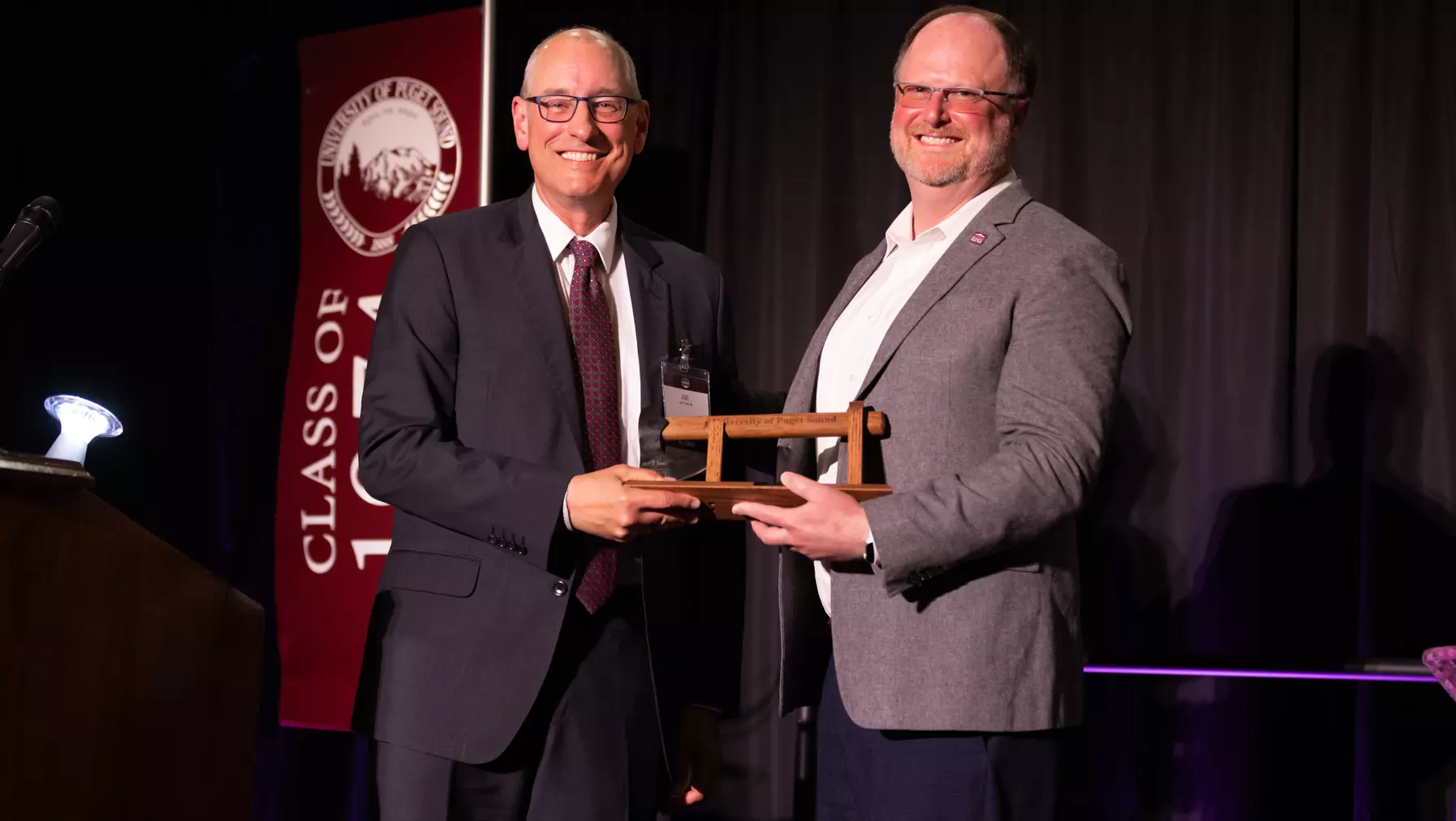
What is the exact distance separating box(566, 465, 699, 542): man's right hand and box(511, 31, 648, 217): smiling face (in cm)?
56

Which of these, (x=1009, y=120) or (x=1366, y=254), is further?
(x=1366, y=254)

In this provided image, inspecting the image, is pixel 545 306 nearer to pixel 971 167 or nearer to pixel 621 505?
pixel 621 505

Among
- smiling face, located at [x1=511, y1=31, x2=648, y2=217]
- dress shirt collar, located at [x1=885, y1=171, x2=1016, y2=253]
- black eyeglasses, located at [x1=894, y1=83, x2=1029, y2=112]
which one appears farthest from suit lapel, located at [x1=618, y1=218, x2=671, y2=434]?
black eyeglasses, located at [x1=894, y1=83, x2=1029, y2=112]

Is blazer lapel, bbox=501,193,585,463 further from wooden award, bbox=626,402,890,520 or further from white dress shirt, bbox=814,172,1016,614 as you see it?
white dress shirt, bbox=814,172,1016,614

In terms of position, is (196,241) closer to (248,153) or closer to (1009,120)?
(248,153)

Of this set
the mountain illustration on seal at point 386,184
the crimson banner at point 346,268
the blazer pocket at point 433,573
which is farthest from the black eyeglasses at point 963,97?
the mountain illustration on seal at point 386,184

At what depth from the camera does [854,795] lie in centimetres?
172

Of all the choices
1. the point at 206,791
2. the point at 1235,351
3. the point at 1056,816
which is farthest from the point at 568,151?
the point at 1235,351

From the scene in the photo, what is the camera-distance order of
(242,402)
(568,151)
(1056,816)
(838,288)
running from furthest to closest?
(242,402) → (838,288) → (568,151) → (1056,816)

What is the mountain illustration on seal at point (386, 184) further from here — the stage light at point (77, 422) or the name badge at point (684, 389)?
the name badge at point (684, 389)

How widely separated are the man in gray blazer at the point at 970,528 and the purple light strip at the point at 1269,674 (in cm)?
124

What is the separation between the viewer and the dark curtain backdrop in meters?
2.83

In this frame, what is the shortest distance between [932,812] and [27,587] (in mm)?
1230

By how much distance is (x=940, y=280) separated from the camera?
1722 mm
